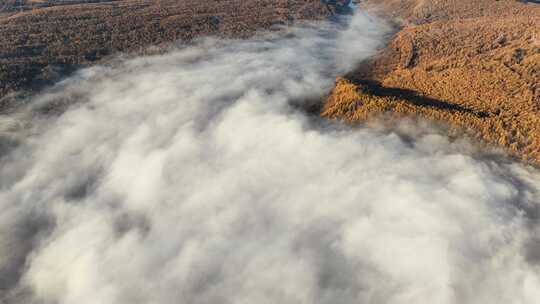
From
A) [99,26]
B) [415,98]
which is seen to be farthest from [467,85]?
[99,26]

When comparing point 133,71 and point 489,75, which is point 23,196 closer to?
point 133,71

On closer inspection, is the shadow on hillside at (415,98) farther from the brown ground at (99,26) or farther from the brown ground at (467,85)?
the brown ground at (99,26)

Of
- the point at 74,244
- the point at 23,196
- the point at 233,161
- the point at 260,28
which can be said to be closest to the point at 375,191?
the point at 233,161

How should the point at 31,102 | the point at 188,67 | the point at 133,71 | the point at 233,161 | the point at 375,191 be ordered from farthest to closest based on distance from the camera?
the point at 188,67, the point at 133,71, the point at 31,102, the point at 233,161, the point at 375,191

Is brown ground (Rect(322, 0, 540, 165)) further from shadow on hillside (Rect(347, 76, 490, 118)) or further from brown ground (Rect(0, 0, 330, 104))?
brown ground (Rect(0, 0, 330, 104))

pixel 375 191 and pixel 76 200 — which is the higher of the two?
pixel 375 191

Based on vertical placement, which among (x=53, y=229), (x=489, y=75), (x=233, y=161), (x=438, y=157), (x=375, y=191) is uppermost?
(x=489, y=75)

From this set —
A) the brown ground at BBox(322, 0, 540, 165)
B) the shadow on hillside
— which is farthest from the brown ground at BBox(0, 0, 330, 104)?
the shadow on hillside
